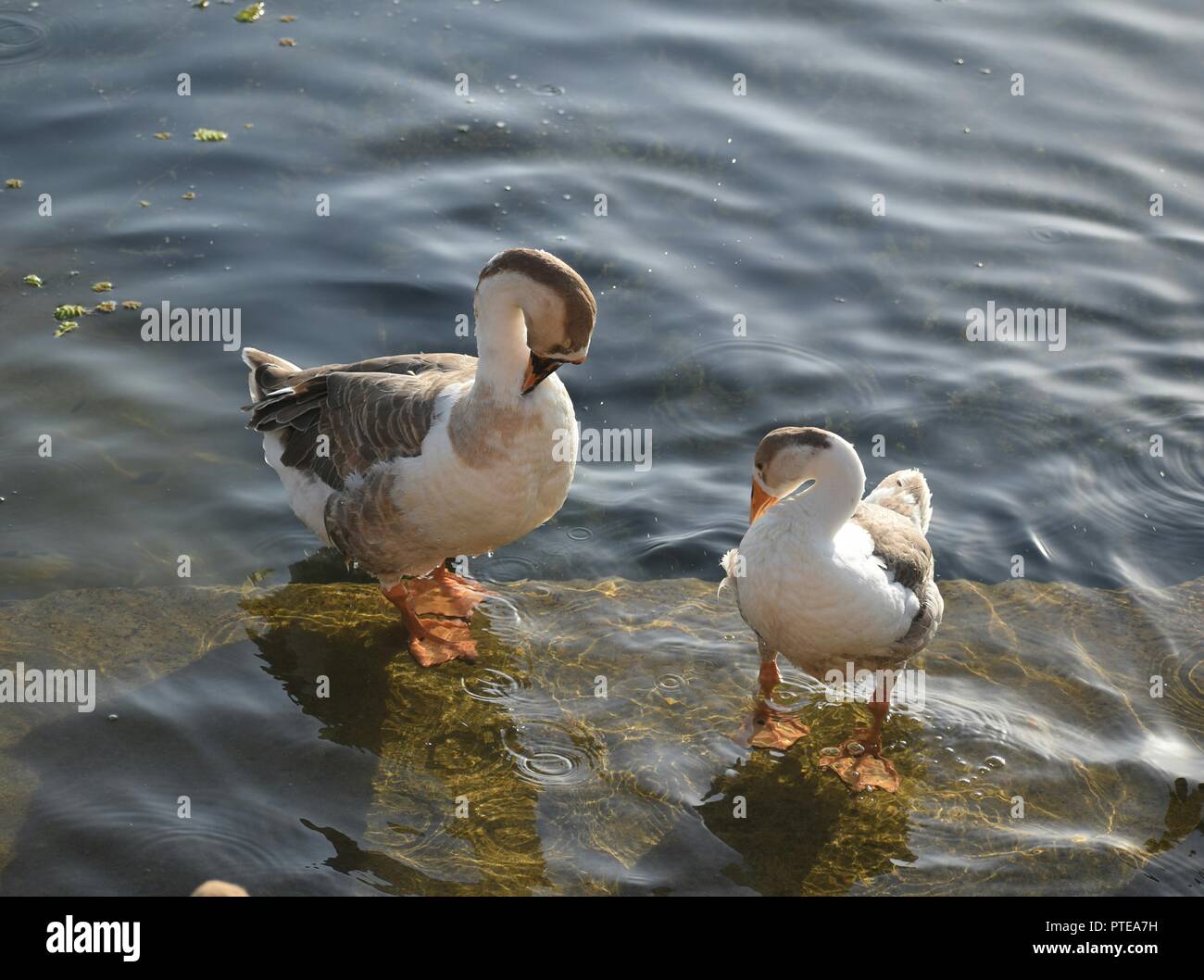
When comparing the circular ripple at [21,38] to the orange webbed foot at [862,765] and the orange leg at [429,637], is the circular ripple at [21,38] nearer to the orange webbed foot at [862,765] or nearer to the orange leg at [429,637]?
the orange leg at [429,637]

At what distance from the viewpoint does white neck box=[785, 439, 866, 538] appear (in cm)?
699

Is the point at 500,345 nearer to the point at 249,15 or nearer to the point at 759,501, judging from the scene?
the point at 759,501

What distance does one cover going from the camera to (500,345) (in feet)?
24.3

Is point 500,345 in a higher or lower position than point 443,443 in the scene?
higher

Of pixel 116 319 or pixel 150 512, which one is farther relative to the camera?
pixel 116 319

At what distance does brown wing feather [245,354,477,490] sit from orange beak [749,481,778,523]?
2051mm

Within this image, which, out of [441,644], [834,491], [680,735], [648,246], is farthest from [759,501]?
[648,246]

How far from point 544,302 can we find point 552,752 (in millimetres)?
2639

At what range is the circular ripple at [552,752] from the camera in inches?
287

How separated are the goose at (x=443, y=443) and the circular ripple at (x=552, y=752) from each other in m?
0.81

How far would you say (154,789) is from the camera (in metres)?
6.96

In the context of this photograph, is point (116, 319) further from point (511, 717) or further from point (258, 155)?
point (511, 717)
